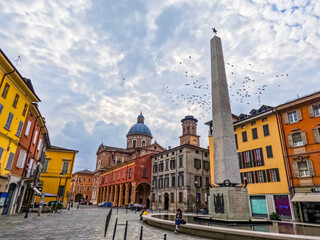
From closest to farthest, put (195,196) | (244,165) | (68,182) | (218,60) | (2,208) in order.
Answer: (218,60)
(2,208)
(244,165)
(68,182)
(195,196)

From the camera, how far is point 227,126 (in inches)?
480

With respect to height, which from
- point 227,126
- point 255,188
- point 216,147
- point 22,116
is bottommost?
point 255,188

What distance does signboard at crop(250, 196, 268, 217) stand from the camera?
21891 millimetres

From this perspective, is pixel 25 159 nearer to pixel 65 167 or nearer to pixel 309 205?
pixel 65 167

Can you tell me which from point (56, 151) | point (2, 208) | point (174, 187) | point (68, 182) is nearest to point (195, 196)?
point (174, 187)

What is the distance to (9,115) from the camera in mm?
15547

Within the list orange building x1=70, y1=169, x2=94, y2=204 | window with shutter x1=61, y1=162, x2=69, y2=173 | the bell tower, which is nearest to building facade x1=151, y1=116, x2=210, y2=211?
window with shutter x1=61, y1=162, x2=69, y2=173

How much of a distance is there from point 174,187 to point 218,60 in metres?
27.6

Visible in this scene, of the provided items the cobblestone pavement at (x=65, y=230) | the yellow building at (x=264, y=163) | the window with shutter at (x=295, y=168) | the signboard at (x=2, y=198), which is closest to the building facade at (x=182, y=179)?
the yellow building at (x=264, y=163)

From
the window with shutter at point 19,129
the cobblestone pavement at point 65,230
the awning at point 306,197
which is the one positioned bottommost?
the cobblestone pavement at point 65,230

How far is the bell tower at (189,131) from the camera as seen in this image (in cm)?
6288

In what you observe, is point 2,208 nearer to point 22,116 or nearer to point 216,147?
point 22,116

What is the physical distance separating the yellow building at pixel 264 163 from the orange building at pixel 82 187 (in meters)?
65.1

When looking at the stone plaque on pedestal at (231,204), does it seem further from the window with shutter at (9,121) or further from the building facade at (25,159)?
the window with shutter at (9,121)
